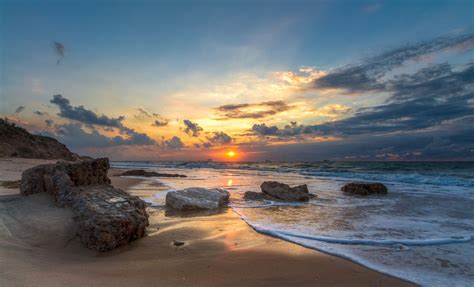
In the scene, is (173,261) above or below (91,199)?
below

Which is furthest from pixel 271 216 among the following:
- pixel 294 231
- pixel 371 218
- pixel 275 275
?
pixel 275 275

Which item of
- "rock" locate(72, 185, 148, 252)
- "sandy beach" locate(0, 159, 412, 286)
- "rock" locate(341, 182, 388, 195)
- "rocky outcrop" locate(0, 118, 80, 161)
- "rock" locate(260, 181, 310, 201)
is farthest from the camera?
"rocky outcrop" locate(0, 118, 80, 161)

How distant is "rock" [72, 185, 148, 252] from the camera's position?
4184 millimetres

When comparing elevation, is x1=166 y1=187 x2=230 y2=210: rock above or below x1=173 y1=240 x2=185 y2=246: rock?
above

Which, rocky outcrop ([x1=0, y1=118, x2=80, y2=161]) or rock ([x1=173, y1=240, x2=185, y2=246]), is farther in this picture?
rocky outcrop ([x1=0, y1=118, x2=80, y2=161])

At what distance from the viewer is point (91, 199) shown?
507 cm

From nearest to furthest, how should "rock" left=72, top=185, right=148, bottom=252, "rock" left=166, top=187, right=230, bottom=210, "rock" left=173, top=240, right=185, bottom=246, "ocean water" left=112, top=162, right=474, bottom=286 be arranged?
1. "ocean water" left=112, top=162, right=474, bottom=286
2. "rock" left=72, top=185, right=148, bottom=252
3. "rock" left=173, top=240, right=185, bottom=246
4. "rock" left=166, top=187, right=230, bottom=210

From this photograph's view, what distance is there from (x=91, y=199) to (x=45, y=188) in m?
2.04

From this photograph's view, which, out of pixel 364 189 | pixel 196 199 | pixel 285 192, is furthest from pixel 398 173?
pixel 196 199

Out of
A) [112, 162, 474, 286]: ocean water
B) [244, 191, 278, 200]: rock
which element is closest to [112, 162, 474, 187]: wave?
[112, 162, 474, 286]: ocean water

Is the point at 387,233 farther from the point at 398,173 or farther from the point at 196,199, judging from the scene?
the point at 398,173

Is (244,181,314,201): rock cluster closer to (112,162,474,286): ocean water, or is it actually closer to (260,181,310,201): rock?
(260,181,310,201): rock

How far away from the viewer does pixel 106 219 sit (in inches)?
169

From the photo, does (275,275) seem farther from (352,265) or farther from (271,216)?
(271,216)
